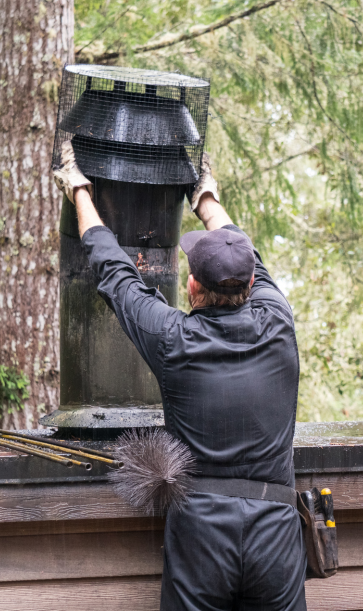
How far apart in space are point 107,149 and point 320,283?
682 cm

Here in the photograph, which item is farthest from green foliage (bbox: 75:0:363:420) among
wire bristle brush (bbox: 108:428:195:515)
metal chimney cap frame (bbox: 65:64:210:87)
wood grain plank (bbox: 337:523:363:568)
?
wire bristle brush (bbox: 108:428:195:515)

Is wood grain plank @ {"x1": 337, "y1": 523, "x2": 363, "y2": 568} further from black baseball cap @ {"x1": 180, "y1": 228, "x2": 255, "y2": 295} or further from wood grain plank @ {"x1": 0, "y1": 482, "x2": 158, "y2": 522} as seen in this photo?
black baseball cap @ {"x1": 180, "y1": 228, "x2": 255, "y2": 295}

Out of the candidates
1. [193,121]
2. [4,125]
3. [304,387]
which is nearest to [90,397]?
[193,121]

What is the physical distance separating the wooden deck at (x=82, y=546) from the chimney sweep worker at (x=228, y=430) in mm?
394

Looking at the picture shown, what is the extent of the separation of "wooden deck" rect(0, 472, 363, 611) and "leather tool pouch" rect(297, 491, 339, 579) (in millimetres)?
298

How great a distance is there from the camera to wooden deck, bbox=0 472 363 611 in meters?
2.35

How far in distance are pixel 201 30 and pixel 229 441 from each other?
4.85 meters

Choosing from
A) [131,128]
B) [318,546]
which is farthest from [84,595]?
[131,128]

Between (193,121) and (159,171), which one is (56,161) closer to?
(159,171)

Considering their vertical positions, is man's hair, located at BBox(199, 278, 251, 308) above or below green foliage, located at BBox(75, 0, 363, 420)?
below

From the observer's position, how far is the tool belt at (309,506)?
204 cm

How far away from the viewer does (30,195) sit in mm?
4891

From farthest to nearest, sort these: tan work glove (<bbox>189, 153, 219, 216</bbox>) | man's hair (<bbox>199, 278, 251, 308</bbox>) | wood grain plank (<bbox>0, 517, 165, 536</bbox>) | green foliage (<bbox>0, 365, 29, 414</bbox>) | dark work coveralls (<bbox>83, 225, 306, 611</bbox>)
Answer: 1. green foliage (<bbox>0, 365, 29, 414</bbox>)
2. tan work glove (<bbox>189, 153, 219, 216</bbox>)
3. wood grain plank (<bbox>0, 517, 165, 536</bbox>)
4. man's hair (<bbox>199, 278, 251, 308</bbox>)
5. dark work coveralls (<bbox>83, 225, 306, 611</bbox>)

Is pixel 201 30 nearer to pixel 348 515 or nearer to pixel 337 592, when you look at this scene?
pixel 348 515
